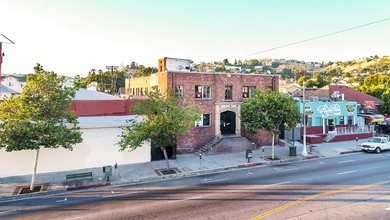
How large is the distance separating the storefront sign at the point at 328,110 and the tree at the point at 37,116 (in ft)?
100

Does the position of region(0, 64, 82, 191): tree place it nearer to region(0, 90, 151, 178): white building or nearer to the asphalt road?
the asphalt road

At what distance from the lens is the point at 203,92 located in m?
29.8

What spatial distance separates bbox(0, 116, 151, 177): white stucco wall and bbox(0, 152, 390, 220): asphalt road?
607 cm

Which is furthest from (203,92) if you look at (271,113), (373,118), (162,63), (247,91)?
(373,118)

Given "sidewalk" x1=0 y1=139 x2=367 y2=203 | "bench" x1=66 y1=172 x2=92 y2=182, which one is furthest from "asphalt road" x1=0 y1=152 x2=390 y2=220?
"bench" x1=66 y1=172 x2=92 y2=182

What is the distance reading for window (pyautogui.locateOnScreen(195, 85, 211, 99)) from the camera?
2953cm

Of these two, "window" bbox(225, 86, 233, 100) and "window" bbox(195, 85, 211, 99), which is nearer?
"window" bbox(195, 85, 211, 99)

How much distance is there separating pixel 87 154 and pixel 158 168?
6.08 meters

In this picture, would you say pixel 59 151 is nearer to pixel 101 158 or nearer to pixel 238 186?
pixel 101 158

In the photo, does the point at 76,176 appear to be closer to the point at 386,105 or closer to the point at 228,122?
the point at 228,122

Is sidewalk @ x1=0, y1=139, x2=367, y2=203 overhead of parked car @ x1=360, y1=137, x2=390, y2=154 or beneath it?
→ beneath

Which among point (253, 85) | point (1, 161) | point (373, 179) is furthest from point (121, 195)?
point (253, 85)

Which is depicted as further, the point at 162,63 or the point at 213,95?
the point at 162,63

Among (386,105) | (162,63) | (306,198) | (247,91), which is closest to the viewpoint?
(306,198)
